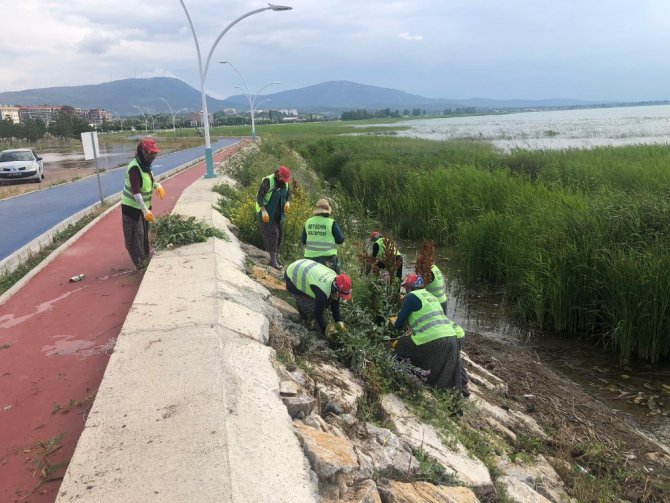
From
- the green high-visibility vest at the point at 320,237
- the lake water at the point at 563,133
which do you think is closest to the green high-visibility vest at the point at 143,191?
the green high-visibility vest at the point at 320,237

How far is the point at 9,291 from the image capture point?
6.68m

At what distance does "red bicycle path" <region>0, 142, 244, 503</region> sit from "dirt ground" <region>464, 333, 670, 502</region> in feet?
13.7

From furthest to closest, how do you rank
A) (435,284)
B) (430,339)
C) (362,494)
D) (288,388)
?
(435,284) < (430,339) < (288,388) < (362,494)

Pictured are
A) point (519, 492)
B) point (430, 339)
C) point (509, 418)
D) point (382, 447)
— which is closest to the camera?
point (382, 447)

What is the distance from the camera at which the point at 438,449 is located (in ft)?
14.1

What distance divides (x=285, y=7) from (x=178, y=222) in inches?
369

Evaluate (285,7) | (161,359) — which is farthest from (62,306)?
(285,7)

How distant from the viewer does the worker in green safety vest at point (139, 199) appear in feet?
21.7

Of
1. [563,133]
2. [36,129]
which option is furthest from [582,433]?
[36,129]

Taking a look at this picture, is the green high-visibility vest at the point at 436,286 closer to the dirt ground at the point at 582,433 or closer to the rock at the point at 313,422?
the dirt ground at the point at 582,433

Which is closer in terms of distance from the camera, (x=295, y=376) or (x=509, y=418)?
(x=295, y=376)

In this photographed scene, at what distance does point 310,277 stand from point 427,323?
1271mm

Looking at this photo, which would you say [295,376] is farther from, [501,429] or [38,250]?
[38,250]

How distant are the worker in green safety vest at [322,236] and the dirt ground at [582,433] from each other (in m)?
2.53
